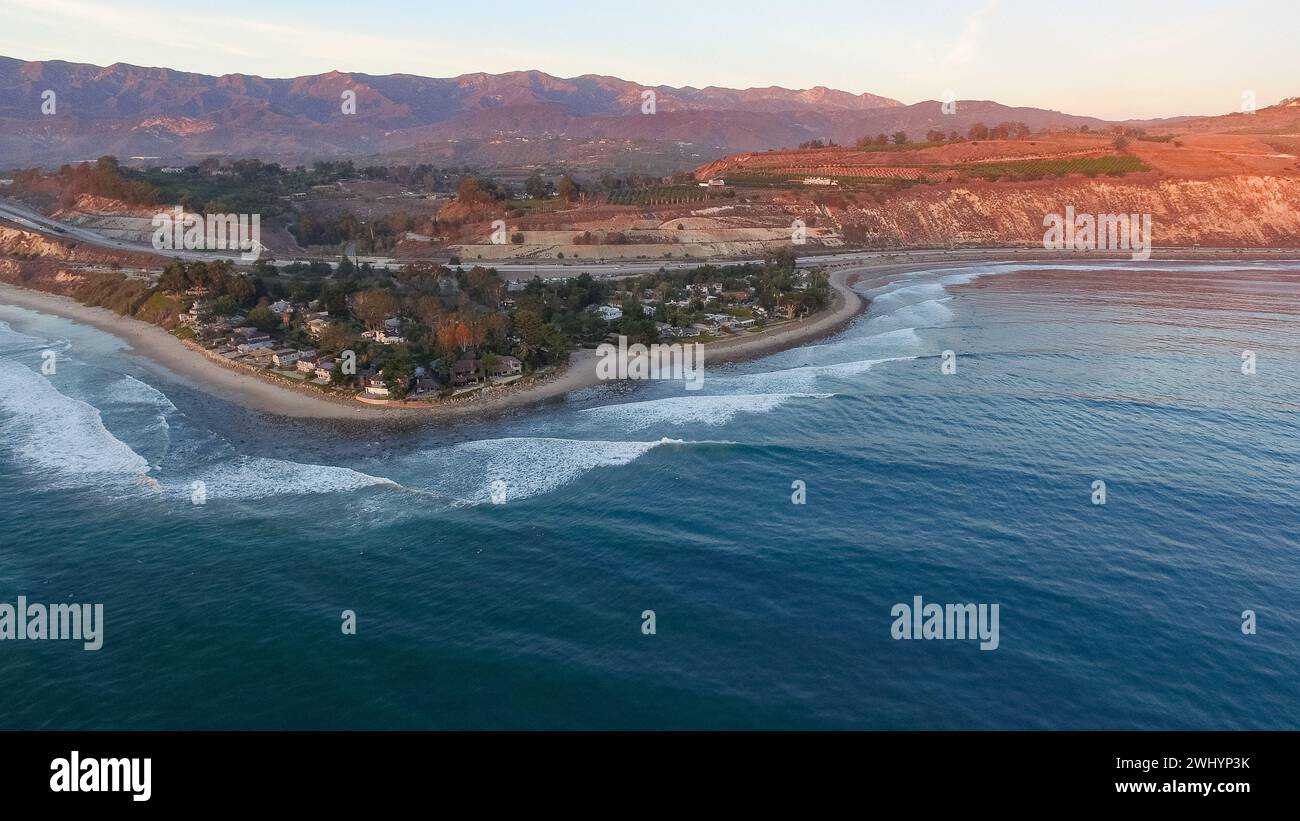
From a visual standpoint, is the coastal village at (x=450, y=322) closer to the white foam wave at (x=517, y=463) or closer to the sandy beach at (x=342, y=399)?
the sandy beach at (x=342, y=399)

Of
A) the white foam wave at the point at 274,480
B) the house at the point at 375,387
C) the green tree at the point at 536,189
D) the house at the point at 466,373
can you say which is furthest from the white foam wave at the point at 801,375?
the green tree at the point at 536,189

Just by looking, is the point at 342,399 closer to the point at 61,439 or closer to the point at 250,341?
the point at 61,439

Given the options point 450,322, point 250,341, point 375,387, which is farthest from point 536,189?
point 375,387

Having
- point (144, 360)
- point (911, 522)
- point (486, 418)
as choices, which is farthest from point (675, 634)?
point (144, 360)

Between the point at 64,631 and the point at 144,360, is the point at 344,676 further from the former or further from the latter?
the point at 144,360
